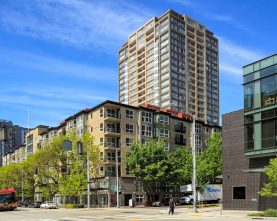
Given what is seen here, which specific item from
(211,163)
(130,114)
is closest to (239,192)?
(211,163)

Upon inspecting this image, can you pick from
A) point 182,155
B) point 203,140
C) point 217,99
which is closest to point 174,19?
point 217,99

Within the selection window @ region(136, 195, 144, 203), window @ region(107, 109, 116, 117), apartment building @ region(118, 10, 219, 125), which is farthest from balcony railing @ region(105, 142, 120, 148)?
apartment building @ region(118, 10, 219, 125)

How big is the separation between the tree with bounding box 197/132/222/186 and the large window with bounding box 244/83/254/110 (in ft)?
94.7

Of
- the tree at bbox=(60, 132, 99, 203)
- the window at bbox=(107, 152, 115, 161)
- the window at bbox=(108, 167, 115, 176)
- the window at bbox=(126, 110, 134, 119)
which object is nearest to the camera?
the tree at bbox=(60, 132, 99, 203)

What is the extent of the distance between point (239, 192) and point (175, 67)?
113 metres

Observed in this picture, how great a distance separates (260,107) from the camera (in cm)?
4297

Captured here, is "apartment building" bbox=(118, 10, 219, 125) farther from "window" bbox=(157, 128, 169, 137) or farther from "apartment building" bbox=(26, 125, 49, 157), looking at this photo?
"window" bbox=(157, 128, 169, 137)

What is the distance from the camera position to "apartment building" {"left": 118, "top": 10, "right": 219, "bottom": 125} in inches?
6166

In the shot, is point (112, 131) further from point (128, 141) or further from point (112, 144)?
point (128, 141)

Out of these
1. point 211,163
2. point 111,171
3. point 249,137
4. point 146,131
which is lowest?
point 111,171

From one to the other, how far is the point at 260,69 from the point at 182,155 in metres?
42.1

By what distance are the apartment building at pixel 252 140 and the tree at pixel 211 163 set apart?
23476 millimetres

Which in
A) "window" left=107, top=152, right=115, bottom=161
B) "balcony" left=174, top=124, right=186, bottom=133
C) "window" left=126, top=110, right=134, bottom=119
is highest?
"window" left=126, top=110, right=134, bottom=119

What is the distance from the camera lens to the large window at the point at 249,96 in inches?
1741
